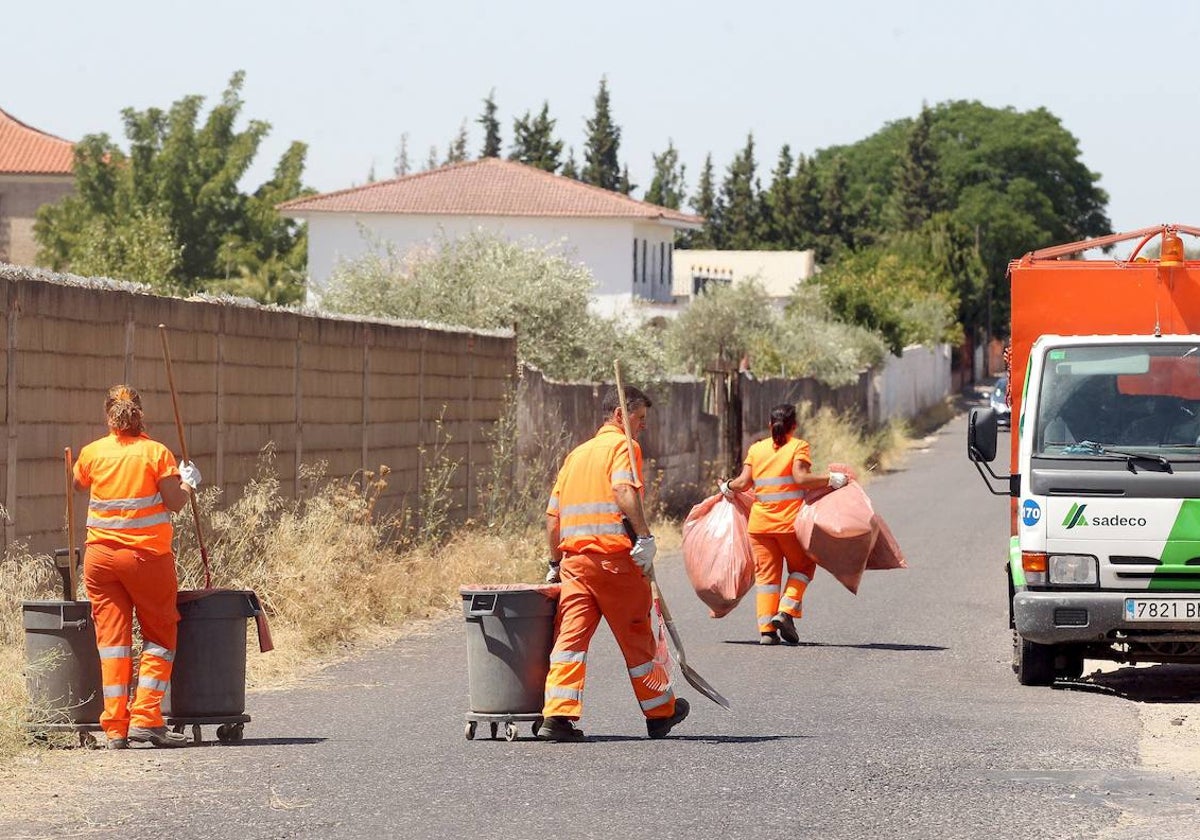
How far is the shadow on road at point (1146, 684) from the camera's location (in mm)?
11594

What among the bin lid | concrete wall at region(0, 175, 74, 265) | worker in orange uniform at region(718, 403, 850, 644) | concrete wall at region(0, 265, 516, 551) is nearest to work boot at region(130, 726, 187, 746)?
the bin lid

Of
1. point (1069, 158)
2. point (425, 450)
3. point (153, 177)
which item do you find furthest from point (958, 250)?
point (425, 450)

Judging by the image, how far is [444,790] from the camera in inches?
318

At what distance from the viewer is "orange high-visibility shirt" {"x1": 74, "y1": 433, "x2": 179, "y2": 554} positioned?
30.2 feet

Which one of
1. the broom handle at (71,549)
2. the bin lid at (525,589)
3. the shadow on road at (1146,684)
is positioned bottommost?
the shadow on road at (1146,684)

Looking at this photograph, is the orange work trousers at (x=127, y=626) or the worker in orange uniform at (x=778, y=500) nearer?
the orange work trousers at (x=127, y=626)

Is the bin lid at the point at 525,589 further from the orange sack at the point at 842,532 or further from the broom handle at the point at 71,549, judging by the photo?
the orange sack at the point at 842,532

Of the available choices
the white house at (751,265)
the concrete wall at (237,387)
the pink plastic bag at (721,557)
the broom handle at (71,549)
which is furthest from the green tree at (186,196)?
the broom handle at (71,549)

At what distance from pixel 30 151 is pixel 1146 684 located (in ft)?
210

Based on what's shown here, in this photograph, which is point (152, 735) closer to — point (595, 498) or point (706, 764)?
point (595, 498)

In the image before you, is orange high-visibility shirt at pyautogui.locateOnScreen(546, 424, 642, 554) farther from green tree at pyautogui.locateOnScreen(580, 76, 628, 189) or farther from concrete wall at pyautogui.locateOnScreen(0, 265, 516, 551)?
green tree at pyautogui.locateOnScreen(580, 76, 628, 189)

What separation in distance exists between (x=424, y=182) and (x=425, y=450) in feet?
159

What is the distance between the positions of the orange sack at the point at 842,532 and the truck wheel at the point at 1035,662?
2432 millimetres

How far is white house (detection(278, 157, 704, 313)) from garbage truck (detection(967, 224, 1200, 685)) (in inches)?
1911
